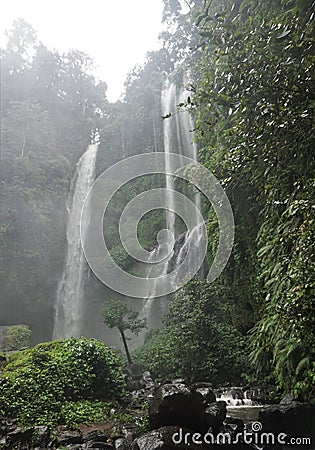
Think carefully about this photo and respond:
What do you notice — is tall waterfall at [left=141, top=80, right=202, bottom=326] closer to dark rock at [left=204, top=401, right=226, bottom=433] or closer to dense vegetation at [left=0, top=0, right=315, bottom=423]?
dense vegetation at [left=0, top=0, right=315, bottom=423]

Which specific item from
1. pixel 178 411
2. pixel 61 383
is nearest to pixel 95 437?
pixel 178 411

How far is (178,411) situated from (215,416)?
54 centimetres

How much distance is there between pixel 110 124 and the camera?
80.7 ft

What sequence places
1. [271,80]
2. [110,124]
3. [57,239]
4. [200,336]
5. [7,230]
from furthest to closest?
[110,124], [57,239], [7,230], [200,336], [271,80]

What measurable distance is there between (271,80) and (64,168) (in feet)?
65.3

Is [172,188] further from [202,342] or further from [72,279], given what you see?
[202,342]

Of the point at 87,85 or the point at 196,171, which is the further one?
the point at 87,85

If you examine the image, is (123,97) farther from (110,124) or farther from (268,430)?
(268,430)

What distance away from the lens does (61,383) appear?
7180mm

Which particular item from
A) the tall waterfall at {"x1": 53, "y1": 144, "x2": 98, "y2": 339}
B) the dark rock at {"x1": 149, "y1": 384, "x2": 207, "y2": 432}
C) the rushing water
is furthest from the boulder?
the tall waterfall at {"x1": 53, "y1": 144, "x2": 98, "y2": 339}

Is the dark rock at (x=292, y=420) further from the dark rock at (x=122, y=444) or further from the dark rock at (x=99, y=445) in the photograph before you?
the dark rock at (x=99, y=445)

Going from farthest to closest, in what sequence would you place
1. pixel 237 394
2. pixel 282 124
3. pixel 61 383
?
pixel 237 394 < pixel 61 383 < pixel 282 124

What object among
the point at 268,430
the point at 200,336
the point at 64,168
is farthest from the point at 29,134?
the point at 268,430

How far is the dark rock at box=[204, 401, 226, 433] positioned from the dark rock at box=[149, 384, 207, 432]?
129 mm
